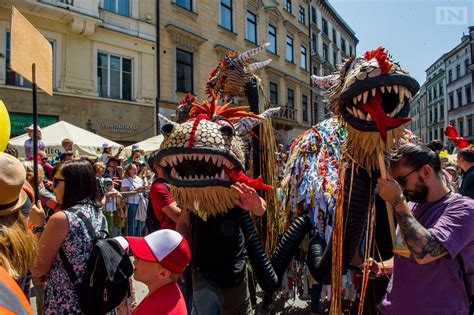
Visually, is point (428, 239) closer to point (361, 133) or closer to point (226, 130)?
point (361, 133)

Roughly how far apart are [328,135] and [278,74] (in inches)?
769

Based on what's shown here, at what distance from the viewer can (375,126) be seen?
70.6 inches

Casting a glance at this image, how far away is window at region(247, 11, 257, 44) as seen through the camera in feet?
66.2

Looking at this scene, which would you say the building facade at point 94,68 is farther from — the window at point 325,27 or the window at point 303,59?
the window at point 325,27

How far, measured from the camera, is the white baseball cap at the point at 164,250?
1747 mm

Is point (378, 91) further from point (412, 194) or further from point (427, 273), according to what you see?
point (427, 273)

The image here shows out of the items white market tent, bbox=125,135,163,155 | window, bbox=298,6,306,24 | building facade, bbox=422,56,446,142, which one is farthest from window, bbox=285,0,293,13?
building facade, bbox=422,56,446,142

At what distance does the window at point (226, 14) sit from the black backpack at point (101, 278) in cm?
1706

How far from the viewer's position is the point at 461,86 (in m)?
41.5

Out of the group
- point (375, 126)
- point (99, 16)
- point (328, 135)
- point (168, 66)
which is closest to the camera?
point (375, 126)

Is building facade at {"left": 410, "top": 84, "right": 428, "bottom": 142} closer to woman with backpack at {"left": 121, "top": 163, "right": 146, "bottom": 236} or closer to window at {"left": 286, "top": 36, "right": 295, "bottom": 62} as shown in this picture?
window at {"left": 286, "top": 36, "right": 295, "bottom": 62}

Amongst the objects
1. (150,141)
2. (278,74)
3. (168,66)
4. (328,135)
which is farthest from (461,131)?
(328,135)

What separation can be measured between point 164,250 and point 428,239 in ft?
3.75

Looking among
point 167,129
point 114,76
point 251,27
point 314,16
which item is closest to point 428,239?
point 167,129
